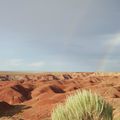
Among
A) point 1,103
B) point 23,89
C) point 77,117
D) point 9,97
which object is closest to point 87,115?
point 77,117

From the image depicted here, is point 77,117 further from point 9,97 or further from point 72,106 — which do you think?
point 9,97

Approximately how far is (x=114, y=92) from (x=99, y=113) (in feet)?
116

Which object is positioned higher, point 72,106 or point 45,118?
point 72,106

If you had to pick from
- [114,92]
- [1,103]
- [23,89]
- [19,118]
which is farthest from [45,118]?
[23,89]

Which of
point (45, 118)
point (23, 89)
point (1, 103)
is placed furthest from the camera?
point (23, 89)

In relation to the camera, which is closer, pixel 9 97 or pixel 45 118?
pixel 45 118

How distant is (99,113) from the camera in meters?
12.1

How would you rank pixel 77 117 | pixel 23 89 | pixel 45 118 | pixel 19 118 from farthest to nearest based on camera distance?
pixel 23 89 < pixel 19 118 < pixel 45 118 < pixel 77 117

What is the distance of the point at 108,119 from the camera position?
12.1m

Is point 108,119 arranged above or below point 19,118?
above

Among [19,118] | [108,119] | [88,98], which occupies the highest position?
[88,98]

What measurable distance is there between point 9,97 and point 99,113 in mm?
45325

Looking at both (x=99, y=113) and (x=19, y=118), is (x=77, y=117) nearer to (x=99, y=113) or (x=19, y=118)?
(x=99, y=113)

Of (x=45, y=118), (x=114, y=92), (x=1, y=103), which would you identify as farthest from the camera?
(x=114, y=92)
